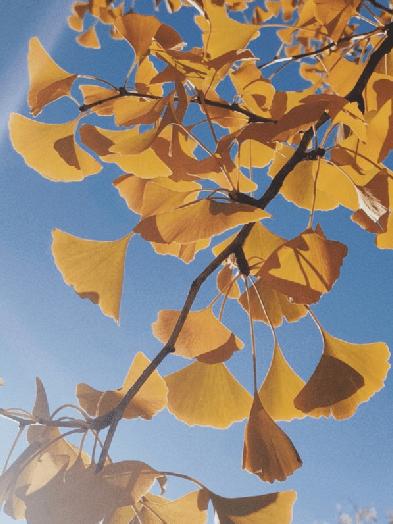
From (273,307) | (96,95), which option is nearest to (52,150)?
(96,95)

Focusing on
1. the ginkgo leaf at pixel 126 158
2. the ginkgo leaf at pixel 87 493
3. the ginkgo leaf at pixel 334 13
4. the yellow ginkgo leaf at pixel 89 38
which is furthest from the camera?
the yellow ginkgo leaf at pixel 89 38

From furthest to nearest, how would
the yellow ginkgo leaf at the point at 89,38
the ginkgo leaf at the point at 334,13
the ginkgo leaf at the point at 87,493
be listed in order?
the yellow ginkgo leaf at the point at 89,38, the ginkgo leaf at the point at 334,13, the ginkgo leaf at the point at 87,493

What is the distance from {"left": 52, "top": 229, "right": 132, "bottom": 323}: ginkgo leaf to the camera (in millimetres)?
558

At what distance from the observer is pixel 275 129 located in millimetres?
433

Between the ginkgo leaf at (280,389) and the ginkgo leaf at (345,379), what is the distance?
6 cm

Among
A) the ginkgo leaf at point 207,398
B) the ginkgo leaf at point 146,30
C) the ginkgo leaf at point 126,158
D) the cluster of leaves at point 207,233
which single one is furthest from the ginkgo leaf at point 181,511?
the ginkgo leaf at point 146,30

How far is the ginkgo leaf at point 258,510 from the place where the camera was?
0.54 metres

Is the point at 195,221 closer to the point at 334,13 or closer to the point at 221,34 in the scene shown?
the point at 221,34

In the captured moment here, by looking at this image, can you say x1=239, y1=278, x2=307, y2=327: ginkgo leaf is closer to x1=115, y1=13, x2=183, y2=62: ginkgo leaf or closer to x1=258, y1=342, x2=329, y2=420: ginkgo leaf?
x1=258, y1=342, x2=329, y2=420: ginkgo leaf

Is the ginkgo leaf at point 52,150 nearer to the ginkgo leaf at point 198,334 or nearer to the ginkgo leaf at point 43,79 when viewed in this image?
the ginkgo leaf at point 43,79

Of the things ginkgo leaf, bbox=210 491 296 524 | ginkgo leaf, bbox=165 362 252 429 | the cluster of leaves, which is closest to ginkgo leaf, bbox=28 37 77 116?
the cluster of leaves

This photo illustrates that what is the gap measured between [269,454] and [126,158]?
0.34 metres

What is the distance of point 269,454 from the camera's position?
0.50 metres

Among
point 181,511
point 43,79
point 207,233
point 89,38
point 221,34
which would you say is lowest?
point 181,511
